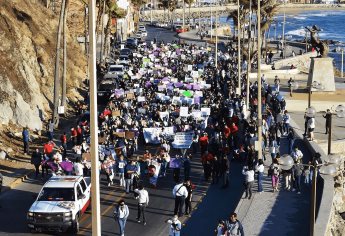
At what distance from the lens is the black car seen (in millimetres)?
49188

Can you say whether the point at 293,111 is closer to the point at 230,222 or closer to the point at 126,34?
the point at 230,222

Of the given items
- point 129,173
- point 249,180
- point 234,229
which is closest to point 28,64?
point 129,173

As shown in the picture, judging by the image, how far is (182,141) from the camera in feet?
104

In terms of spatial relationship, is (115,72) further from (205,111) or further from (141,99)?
(205,111)

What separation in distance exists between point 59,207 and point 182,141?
10392 millimetres

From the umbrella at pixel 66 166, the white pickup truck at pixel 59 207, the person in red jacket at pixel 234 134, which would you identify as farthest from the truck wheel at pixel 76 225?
the person in red jacket at pixel 234 134

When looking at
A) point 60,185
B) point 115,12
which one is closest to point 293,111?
point 60,185

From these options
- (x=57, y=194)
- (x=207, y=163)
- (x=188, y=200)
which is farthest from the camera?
(x=207, y=163)

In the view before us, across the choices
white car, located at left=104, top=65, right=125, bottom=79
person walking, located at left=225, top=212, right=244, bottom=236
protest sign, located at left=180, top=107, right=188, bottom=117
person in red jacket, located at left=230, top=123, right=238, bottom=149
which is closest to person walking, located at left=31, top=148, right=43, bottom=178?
person in red jacket, located at left=230, top=123, right=238, bottom=149

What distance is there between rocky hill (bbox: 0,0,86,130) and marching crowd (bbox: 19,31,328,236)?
9.41ft

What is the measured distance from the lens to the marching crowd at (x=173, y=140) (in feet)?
83.2

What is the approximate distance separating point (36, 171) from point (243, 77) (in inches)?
1083

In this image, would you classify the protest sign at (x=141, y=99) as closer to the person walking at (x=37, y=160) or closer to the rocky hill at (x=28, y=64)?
the rocky hill at (x=28, y=64)

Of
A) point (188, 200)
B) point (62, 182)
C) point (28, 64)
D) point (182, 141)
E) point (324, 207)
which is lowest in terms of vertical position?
point (188, 200)
